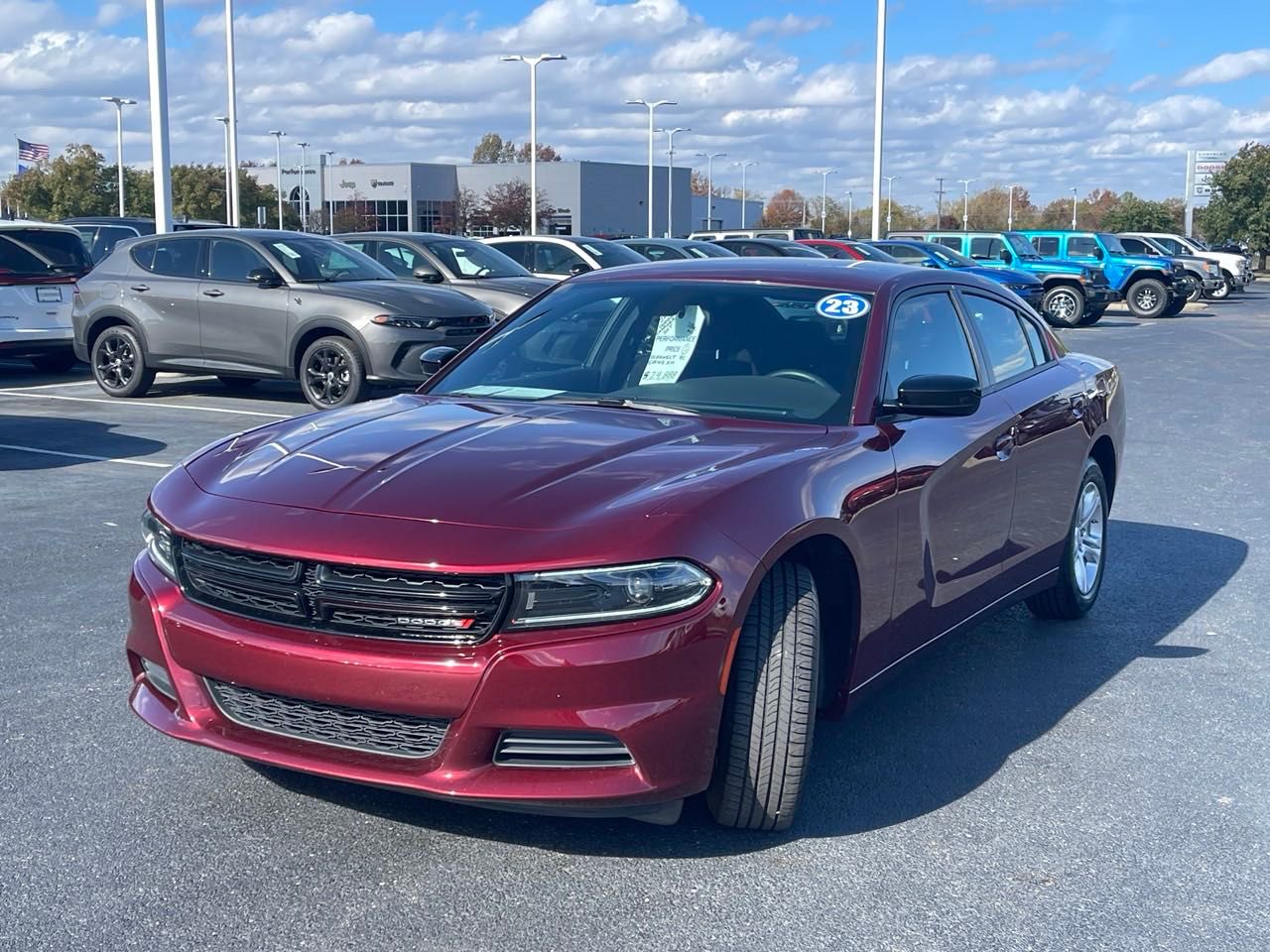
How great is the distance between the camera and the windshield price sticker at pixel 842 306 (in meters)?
4.85

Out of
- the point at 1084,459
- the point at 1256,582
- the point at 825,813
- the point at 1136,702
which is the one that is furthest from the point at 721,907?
the point at 1256,582

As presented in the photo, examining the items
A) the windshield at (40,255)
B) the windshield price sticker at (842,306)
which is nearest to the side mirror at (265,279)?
the windshield at (40,255)

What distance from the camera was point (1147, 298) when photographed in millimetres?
32594

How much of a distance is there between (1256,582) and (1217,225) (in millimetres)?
66312

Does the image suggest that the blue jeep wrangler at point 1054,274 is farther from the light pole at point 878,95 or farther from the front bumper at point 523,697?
the front bumper at point 523,697

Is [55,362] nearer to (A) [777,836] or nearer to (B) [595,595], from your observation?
(A) [777,836]

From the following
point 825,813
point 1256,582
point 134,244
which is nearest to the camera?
point 825,813

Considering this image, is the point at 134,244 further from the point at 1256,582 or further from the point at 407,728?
the point at 407,728

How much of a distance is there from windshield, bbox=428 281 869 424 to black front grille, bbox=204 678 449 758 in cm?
159

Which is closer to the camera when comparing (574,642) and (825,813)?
(574,642)

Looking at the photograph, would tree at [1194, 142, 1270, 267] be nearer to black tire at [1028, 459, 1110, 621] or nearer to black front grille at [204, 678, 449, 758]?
black tire at [1028, 459, 1110, 621]

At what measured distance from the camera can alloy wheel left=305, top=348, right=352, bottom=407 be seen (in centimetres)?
1320

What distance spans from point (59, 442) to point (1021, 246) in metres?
24.7

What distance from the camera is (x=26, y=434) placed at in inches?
449
